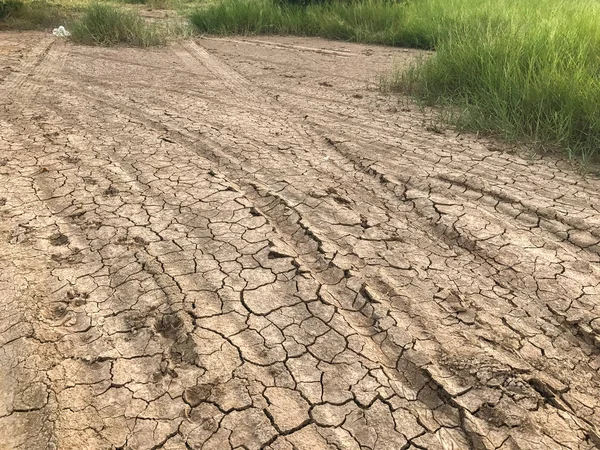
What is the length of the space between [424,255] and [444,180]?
0.88 metres

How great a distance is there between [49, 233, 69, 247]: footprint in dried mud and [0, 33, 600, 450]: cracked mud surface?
0.04 feet

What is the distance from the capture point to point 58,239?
2666 mm

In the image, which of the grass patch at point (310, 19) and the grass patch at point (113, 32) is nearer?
the grass patch at point (113, 32)

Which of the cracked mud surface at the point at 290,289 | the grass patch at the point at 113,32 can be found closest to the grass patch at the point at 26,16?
the grass patch at the point at 113,32

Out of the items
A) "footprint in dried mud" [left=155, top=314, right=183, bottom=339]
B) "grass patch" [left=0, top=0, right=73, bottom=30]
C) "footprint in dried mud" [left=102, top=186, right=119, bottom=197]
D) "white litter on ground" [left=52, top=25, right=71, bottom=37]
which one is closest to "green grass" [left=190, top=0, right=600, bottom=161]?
"footprint in dried mud" [left=102, top=186, right=119, bottom=197]

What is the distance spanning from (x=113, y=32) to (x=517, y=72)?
5568 mm

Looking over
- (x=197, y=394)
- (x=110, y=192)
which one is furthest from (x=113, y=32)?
(x=197, y=394)

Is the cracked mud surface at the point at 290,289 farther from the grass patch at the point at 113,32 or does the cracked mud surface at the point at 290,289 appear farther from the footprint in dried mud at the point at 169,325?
the grass patch at the point at 113,32

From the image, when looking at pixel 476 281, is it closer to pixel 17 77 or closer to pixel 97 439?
pixel 97 439

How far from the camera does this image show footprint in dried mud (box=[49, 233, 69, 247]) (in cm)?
263

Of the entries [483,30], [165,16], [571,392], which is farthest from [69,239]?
[165,16]

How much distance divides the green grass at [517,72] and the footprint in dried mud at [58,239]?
115 inches

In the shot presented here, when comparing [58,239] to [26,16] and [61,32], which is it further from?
[26,16]

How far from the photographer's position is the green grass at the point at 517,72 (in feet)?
12.1
